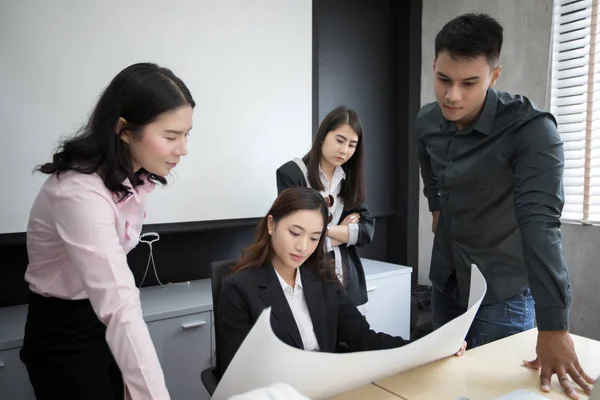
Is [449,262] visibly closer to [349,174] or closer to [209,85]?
[349,174]

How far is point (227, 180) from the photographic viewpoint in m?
2.37

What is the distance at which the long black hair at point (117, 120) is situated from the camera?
0.95m

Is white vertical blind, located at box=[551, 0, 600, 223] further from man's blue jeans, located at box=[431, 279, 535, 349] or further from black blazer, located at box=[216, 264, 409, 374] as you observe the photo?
black blazer, located at box=[216, 264, 409, 374]

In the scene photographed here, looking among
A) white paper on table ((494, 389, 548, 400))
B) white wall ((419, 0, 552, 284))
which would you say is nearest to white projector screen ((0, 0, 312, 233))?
white wall ((419, 0, 552, 284))

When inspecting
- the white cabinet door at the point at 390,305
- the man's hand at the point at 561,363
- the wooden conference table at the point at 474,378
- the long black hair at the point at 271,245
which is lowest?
the white cabinet door at the point at 390,305

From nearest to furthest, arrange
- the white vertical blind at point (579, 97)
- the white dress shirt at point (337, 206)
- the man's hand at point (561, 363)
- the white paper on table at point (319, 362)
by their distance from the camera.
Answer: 1. the white paper on table at point (319, 362)
2. the man's hand at point (561, 363)
3. the white dress shirt at point (337, 206)
4. the white vertical blind at point (579, 97)

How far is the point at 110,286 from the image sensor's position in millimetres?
806

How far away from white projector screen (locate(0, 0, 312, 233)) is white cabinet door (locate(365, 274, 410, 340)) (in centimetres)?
84

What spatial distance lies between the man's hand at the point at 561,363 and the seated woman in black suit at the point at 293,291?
1.34 ft

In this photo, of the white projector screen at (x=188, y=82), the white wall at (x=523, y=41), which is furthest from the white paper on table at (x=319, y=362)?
the white wall at (x=523, y=41)

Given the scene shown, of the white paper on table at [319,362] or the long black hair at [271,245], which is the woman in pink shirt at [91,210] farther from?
the long black hair at [271,245]

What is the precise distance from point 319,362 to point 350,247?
122 centimetres

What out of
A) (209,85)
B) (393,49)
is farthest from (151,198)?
(393,49)

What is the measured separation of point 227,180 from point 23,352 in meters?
1.43
